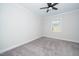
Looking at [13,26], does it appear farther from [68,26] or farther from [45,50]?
[68,26]

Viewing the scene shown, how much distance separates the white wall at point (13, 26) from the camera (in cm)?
→ 304

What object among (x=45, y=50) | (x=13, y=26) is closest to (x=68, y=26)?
(x=45, y=50)

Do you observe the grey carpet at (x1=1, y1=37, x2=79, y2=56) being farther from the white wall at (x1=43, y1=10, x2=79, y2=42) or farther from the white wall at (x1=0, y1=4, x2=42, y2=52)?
the white wall at (x1=43, y1=10, x2=79, y2=42)

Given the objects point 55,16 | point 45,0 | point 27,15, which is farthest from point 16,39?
point 55,16

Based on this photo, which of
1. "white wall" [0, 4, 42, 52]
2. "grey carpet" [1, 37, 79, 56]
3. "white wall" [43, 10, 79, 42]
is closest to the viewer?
"grey carpet" [1, 37, 79, 56]

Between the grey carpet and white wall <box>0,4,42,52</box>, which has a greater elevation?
white wall <box>0,4,42,52</box>

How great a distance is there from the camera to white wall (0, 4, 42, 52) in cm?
304

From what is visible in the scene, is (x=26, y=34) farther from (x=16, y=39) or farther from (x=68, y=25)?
(x=68, y=25)

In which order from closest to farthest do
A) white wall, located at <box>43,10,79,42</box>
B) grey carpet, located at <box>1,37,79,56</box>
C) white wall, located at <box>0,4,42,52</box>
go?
1. grey carpet, located at <box>1,37,79,56</box>
2. white wall, located at <box>0,4,42,52</box>
3. white wall, located at <box>43,10,79,42</box>

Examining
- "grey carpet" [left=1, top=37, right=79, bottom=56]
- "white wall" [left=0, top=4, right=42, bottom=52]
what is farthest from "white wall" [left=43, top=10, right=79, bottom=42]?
"white wall" [left=0, top=4, right=42, bottom=52]

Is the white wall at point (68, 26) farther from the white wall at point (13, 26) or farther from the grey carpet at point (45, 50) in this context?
the white wall at point (13, 26)

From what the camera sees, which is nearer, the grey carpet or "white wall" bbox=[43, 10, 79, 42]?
the grey carpet

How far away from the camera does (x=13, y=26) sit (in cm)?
348

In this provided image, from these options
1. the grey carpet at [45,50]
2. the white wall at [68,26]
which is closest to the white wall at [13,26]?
the grey carpet at [45,50]
